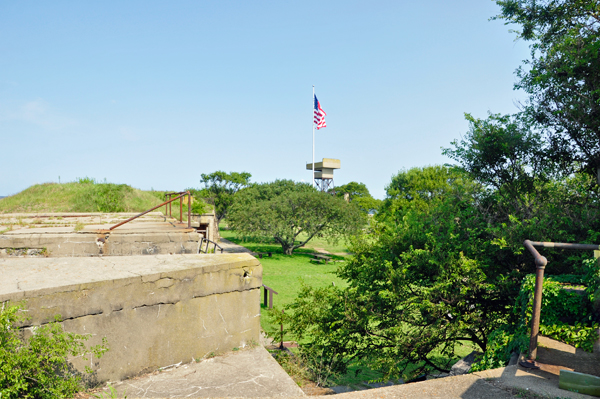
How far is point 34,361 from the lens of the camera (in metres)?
3.68

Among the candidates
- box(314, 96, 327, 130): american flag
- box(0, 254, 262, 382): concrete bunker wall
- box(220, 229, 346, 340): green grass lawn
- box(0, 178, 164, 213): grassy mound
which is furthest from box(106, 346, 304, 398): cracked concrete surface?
box(314, 96, 327, 130): american flag

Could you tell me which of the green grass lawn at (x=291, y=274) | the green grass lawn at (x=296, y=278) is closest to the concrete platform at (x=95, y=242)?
the green grass lawn at (x=296, y=278)

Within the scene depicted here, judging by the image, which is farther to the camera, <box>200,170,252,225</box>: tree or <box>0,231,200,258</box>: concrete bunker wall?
<box>200,170,252,225</box>: tree

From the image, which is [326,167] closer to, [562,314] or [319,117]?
[319,117]

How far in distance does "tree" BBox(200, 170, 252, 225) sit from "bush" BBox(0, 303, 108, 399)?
4209 centimetres

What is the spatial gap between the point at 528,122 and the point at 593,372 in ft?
21.4

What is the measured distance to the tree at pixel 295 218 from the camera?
89.9ft

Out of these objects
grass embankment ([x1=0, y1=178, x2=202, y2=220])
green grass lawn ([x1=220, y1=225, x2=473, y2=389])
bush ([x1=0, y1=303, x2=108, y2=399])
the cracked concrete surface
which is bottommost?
green grass lawn ([x1=220, y1=225, x2=473, y2=389])

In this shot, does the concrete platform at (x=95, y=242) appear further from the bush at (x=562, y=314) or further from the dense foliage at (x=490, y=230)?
the bush at (x=562, y=314)

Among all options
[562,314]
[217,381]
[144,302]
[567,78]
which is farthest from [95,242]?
[567,78]

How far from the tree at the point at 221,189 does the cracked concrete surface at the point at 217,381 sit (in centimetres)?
4096

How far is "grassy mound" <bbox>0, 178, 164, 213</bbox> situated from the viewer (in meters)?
19.2

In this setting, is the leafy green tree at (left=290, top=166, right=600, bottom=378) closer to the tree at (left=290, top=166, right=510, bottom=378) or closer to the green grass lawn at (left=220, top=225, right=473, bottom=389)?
the tree at (left=290, top=166, right=510, bottom=378)

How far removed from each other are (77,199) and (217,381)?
18982 millimetres
